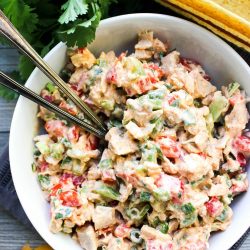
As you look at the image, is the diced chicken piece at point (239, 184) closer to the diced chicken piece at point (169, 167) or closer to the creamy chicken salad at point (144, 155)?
the creamy chicken salad at point (144, 155)

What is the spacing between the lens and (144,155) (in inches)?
68.9

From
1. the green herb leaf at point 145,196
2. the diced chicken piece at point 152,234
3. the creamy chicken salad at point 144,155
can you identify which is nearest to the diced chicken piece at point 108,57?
the creamy chicken salad at point 144,155

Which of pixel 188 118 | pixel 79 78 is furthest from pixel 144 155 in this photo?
pixel 79 78

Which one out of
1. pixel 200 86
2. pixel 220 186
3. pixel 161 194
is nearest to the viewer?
pixel 161 194

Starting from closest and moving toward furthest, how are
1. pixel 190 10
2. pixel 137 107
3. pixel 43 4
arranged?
1. pixel 137 107
2. pixel 190 10
3. pixel 43 4

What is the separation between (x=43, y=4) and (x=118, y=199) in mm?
823

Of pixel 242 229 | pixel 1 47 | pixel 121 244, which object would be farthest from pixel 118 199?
pixel 1 47

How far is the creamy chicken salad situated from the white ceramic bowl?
0.11ft

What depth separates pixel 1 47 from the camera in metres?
2.36

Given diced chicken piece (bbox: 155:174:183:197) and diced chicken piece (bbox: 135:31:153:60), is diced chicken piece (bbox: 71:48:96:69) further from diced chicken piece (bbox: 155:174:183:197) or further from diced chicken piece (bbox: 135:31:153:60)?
diced chicken piece (bbox: 155:174:183:197)

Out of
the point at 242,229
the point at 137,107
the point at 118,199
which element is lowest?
the point at 118,199

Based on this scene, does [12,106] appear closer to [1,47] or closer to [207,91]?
[1,47]

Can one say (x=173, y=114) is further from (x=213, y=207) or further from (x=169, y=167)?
(x=213, y=207)

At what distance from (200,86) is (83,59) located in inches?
17.1
